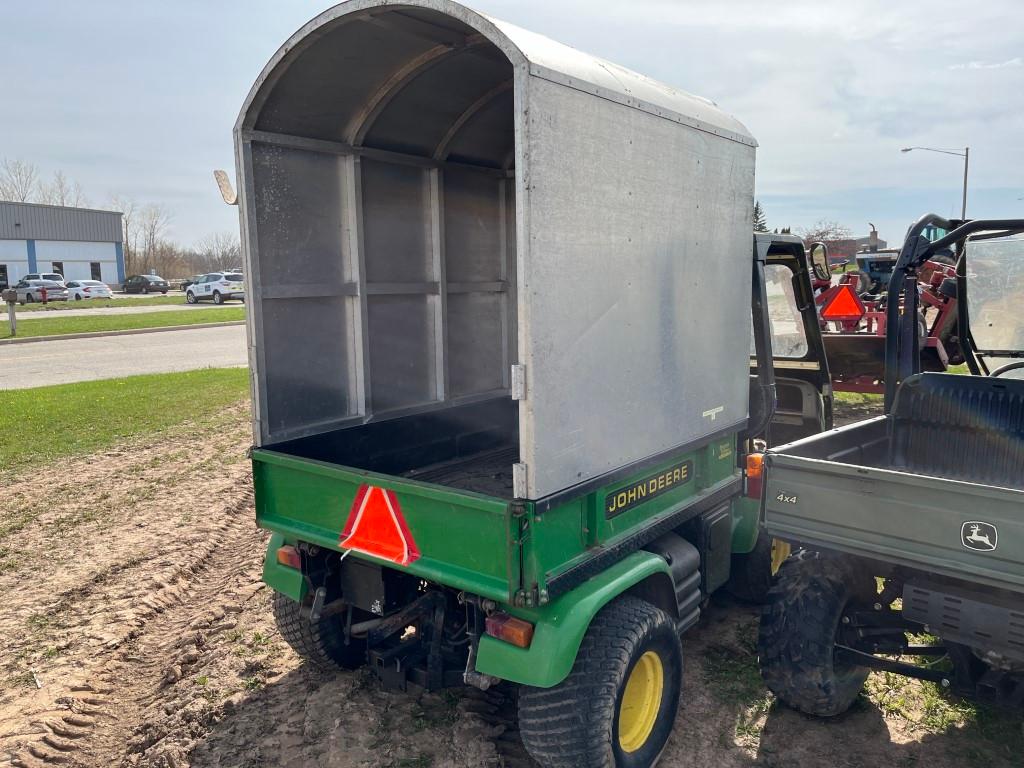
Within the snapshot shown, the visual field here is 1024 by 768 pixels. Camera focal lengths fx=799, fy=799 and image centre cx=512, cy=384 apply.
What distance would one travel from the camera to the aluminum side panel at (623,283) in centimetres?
267

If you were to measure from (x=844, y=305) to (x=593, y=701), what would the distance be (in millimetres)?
8666

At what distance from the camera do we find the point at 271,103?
359cm

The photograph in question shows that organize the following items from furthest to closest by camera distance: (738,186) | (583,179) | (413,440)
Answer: (413,440), (738,186), (583,179)

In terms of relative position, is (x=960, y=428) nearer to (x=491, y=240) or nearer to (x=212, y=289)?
(x=491, y=240)

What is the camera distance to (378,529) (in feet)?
10.5

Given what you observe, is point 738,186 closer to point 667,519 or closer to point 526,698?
point 667,519

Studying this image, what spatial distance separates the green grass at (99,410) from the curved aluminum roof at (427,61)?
4413mm

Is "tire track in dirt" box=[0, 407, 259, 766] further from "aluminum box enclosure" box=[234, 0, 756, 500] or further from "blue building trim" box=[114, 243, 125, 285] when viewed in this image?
"blue building trim" box=[114, 243, 125, 285]

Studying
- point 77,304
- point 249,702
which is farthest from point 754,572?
point 77,304

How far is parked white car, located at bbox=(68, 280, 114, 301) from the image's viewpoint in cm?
3991

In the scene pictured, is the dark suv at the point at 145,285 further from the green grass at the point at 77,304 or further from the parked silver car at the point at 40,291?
the green grass at the point at 77,304

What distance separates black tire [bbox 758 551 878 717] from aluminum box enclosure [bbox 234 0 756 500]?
0.76m

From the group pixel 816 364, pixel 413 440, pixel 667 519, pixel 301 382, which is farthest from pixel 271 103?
pixel 816 364

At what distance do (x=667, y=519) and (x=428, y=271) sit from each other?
2093mm
